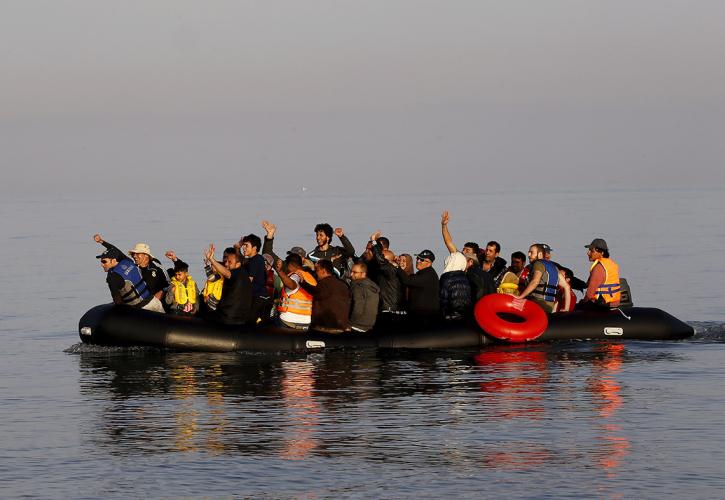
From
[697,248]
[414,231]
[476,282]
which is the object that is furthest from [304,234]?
[476,282]

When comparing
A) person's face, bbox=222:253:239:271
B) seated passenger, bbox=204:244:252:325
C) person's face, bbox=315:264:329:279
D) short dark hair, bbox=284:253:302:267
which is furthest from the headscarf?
person's face, bbox=222:253:239:271

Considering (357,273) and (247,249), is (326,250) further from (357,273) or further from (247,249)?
(357,273)

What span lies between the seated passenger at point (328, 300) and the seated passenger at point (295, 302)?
8 centimetres

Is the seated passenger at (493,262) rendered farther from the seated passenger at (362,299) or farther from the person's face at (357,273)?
the person's face at (357,273)

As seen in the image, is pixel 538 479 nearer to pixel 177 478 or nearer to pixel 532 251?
pixel 177 478

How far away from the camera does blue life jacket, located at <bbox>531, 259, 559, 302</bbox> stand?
19125 mm

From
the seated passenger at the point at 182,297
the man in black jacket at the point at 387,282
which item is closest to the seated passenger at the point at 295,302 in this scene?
the man in black jacket at the point at 387,282

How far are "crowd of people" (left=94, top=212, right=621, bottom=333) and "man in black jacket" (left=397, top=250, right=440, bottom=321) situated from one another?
15 mm

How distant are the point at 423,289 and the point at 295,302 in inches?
76.2

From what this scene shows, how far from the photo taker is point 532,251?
61.9 ft

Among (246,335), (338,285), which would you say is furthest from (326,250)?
(246,335)

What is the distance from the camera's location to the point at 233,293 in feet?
60.4

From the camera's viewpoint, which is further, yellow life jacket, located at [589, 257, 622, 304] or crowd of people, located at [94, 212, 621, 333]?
yellow life jacket, located at [589, 257, 622, 304]

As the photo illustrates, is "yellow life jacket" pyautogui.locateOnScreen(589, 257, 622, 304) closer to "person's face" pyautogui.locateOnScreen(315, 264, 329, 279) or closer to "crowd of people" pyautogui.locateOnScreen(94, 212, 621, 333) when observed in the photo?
"crowd of people" pyautogui.locateOnScreen(94, 212, 621, 333)
